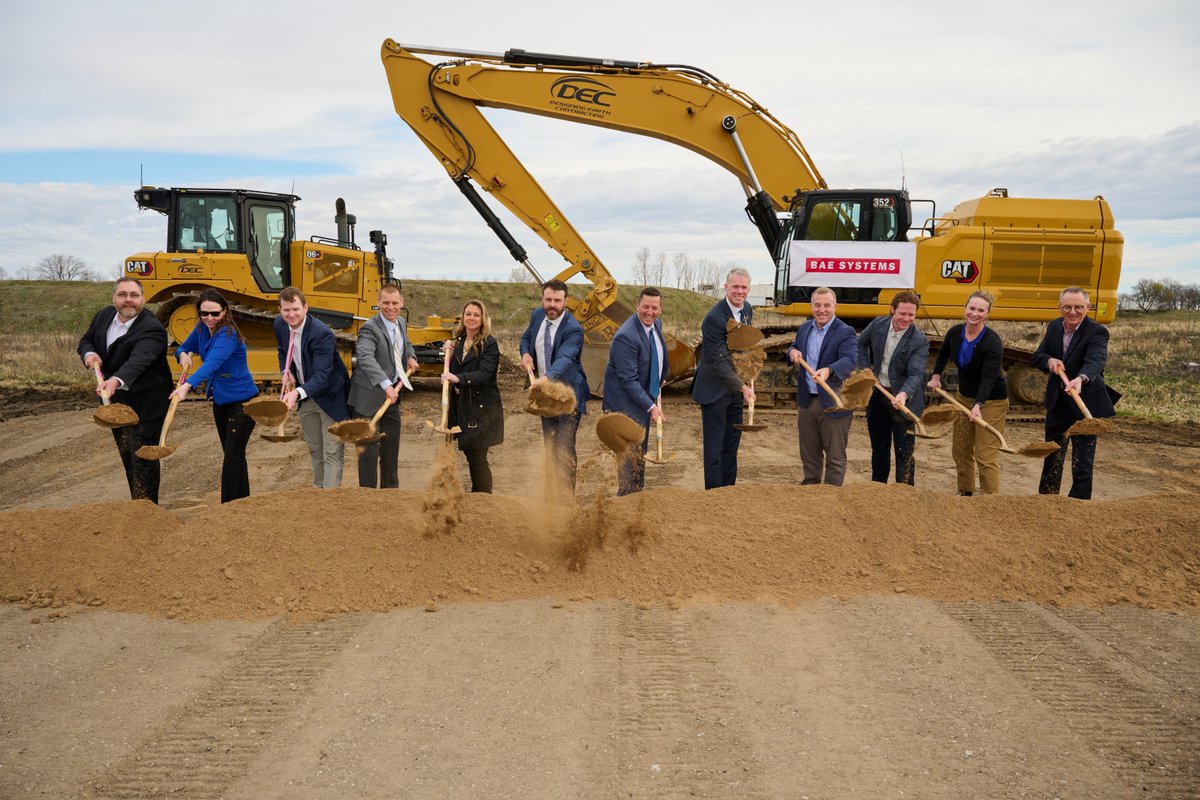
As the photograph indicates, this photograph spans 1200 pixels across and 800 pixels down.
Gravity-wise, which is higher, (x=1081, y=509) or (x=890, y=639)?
(x=1081, y=509)

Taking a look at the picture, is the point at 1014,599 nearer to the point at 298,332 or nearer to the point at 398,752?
the point at 398,752

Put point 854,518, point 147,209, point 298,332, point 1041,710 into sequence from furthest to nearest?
point 147,209 < point 298,332 < point 854,518 < point 1041,710

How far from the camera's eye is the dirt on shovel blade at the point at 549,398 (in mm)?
5582

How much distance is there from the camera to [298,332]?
19.6ft

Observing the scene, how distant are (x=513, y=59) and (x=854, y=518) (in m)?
8.47

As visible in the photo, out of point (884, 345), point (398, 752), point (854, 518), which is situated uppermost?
point (884, 345)

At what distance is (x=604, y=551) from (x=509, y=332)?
2149 cm

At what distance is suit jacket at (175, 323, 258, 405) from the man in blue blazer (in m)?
3.85

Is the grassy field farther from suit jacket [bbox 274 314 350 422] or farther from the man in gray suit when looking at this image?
suit jacket [bbox 274 314 350 422]

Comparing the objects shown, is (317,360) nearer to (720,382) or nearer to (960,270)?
(720,382)

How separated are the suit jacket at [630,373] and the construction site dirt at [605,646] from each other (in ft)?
1.97

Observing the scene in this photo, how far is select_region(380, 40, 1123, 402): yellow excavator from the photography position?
11.2 m

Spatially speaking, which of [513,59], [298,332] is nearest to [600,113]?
[513,59]

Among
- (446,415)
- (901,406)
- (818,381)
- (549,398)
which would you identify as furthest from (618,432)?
(901,406)
